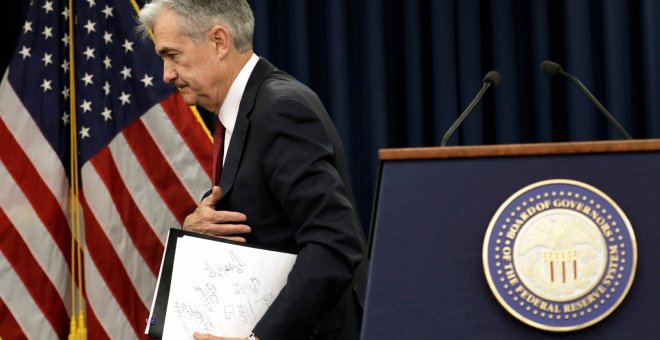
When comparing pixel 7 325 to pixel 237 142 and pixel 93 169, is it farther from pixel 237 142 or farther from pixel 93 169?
pixel 237 142

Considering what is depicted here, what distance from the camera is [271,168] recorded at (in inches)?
76.5

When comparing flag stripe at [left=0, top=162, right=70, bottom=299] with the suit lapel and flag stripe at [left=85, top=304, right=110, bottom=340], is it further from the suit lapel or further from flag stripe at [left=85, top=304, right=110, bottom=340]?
the suit lapel

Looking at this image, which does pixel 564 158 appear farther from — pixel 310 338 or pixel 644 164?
pixel 310 338

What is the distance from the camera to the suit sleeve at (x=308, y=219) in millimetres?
1851

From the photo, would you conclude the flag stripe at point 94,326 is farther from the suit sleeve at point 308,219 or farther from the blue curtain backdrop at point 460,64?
the suit sleeve at point 308,219

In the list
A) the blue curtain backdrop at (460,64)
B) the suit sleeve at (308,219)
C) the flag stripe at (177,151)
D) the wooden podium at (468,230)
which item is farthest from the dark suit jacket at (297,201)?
the blue curtain backdrop at (460,64)

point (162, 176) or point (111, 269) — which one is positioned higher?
point (162, 176)

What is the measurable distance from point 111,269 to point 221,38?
1663 millimetres

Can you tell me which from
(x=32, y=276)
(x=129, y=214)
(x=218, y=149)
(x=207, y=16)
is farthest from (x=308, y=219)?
(x=32, y=276)

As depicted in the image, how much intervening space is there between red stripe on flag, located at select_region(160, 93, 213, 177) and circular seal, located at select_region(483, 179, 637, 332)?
A: 8.31 feet

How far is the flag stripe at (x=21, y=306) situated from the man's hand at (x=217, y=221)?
167 cm

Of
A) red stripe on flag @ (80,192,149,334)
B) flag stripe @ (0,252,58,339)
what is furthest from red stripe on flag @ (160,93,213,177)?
flag stripe @ (0,252,58,339)

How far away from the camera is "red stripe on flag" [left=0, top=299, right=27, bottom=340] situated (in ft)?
11.5

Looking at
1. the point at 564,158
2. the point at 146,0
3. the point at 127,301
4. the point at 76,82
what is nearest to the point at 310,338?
the point at 564,158
